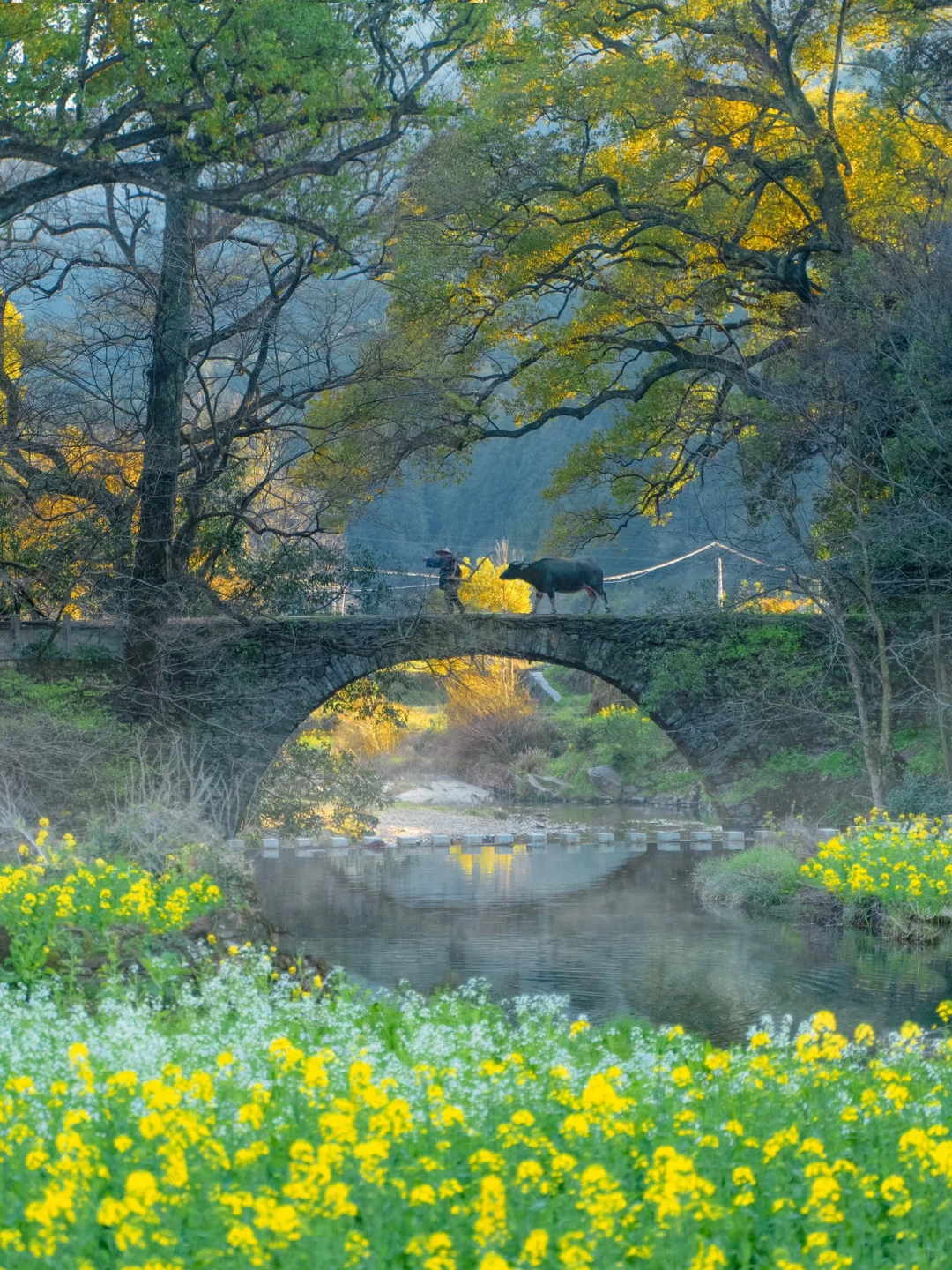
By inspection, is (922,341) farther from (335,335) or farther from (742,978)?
(742,978)

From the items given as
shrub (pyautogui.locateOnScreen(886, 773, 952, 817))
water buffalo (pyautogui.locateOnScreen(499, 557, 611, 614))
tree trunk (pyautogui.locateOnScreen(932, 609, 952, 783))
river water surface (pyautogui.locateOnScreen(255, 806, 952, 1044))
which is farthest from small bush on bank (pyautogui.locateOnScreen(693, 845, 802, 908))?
water buffalo (pyautogui.locateOnScreen(499, 557, 611, 614))

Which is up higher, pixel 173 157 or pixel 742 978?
pixel 173 157

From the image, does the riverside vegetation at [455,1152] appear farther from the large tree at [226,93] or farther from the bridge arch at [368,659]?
the bridge arch at [368,659]

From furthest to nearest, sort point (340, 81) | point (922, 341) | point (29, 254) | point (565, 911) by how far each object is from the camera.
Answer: point (29, 254), point (922, 341), point (565, 911), point (340, 81)

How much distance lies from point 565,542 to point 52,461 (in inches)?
297

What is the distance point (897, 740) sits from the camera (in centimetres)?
1816

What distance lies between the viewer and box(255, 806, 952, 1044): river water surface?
9.45m

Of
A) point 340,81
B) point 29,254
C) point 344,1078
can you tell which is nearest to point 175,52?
point 340,81

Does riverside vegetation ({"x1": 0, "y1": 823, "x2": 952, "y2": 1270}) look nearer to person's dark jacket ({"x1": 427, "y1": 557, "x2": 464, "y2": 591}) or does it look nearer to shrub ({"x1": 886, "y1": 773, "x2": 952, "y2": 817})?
shrub ({"x1": 886, "y1": 773, "x2": 952, "y2": 817})

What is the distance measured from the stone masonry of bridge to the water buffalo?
99 cm

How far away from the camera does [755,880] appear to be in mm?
13945

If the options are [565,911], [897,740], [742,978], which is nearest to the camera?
[742,978]

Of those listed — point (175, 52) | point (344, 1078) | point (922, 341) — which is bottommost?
point (344, 1078)

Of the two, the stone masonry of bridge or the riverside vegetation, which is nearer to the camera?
the riverside vegetation
